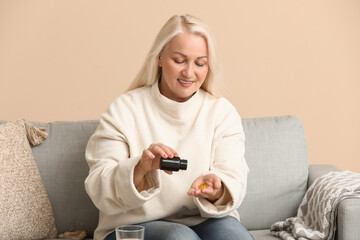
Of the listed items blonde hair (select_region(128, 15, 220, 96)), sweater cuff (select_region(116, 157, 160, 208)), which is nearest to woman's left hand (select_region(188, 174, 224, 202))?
sweater cuff (select_region(116, 157, 160, 208))

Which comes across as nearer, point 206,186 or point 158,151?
point 158,151

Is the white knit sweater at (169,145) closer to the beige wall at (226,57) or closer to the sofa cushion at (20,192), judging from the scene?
the sofa cushion at (20,192)

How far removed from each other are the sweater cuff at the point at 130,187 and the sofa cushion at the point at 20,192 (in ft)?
1.73

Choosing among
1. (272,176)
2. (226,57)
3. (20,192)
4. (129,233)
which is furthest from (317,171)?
(129,233)

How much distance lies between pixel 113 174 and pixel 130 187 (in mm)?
106

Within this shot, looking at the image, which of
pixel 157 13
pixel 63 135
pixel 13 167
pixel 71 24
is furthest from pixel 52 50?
pixel 13 167

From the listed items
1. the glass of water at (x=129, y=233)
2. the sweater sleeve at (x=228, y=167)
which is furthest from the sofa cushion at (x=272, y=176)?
the glass of water at (x=129, y=233)

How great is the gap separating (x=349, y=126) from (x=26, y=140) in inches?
73.8

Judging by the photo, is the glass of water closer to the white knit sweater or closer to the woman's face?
the white knit sweater

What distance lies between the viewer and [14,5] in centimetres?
311

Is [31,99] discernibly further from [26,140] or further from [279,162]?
[279,162]

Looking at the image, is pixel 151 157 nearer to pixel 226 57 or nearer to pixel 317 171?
pixel 317 171

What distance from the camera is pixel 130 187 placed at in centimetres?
187

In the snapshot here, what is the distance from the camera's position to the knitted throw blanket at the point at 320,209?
7.09ft
